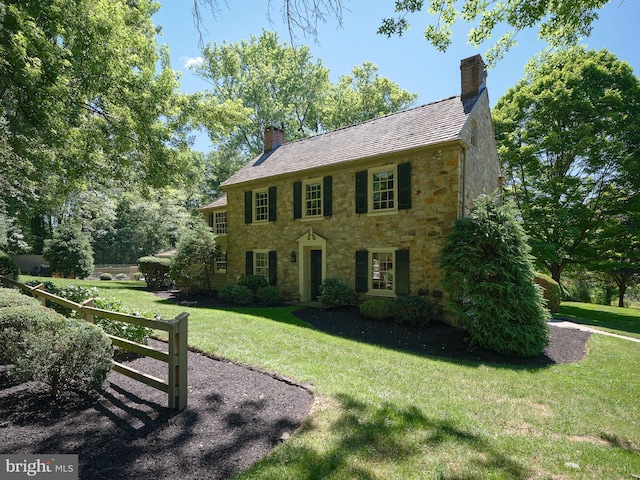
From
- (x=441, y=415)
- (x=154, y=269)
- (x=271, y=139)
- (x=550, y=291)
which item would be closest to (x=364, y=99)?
(x=271, y=139)

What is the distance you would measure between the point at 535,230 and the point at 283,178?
12954 millimetres

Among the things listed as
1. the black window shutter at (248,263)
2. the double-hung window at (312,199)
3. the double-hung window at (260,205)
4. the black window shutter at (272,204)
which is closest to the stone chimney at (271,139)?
the double-hung window at (260,205)

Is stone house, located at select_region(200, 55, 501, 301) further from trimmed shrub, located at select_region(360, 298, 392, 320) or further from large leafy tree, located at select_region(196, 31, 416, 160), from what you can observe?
large leafy tree, located at select_region(196, 31, 416, 160)

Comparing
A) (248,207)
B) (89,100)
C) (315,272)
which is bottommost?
(315,272)

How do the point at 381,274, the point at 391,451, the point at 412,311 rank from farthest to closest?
1. the point at 381,274
2. the point at 412,311
3. the point at 391,451

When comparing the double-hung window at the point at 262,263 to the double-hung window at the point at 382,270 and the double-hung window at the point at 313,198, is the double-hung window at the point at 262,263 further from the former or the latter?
the double-hung window at the point at 382,270

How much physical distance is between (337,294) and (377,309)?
175cm

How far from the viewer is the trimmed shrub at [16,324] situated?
160 inches

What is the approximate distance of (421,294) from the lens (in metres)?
10.1

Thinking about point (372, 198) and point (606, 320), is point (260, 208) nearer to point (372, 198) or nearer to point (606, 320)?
point (372, 198)

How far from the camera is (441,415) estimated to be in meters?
3.89

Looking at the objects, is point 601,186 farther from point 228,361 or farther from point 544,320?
point 228,361

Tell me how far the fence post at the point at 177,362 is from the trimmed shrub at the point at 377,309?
23.0ft

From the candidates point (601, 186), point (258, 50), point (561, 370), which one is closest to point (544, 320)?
point (561, 370)
